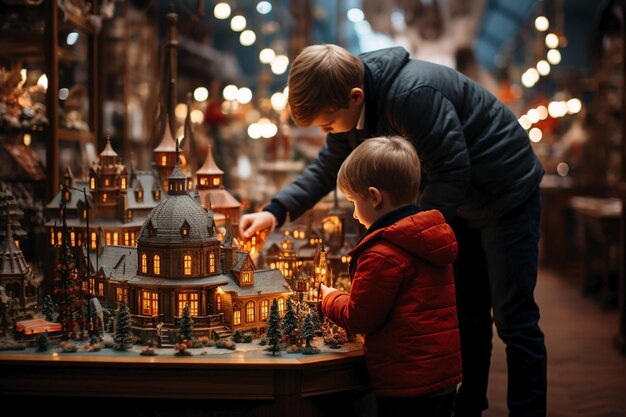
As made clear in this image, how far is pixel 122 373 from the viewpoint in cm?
262

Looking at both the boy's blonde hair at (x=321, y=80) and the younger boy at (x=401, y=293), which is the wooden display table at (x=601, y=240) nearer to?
the boy's blonde hair at (x=321, y=80)

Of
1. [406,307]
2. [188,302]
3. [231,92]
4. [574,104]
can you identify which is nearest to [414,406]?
[406,307]

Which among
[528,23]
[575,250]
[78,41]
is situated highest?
[528,23]

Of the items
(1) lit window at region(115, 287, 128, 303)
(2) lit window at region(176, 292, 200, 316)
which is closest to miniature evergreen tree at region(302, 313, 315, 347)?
(2) lit window at region(176, 292, 200, 316)

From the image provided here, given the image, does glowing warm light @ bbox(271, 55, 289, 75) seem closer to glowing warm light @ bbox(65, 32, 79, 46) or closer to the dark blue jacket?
glowing warm light @ bbox(65, 32, 79, 46)

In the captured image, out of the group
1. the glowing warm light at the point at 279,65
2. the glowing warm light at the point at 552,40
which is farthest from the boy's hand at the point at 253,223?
the glowing warm light at the point at 552,40

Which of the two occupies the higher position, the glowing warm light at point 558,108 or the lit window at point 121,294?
the glowing warm light at point 558,108

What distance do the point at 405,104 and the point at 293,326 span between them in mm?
863

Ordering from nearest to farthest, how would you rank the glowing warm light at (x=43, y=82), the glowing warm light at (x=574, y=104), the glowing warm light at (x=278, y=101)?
1. the glowing warm light at (x=43, y=82)
2. the glowing warm light at (x=278, y=101)
3. the glowing warm light at (x=574, y=104)

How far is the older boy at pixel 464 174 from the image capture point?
115 inches

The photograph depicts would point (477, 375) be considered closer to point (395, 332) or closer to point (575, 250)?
point (395, 332)

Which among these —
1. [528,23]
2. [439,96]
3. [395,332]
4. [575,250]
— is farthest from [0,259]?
[528,23]

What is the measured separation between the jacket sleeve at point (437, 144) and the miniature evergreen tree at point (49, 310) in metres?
1.34

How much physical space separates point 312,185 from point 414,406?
4.04 ft
